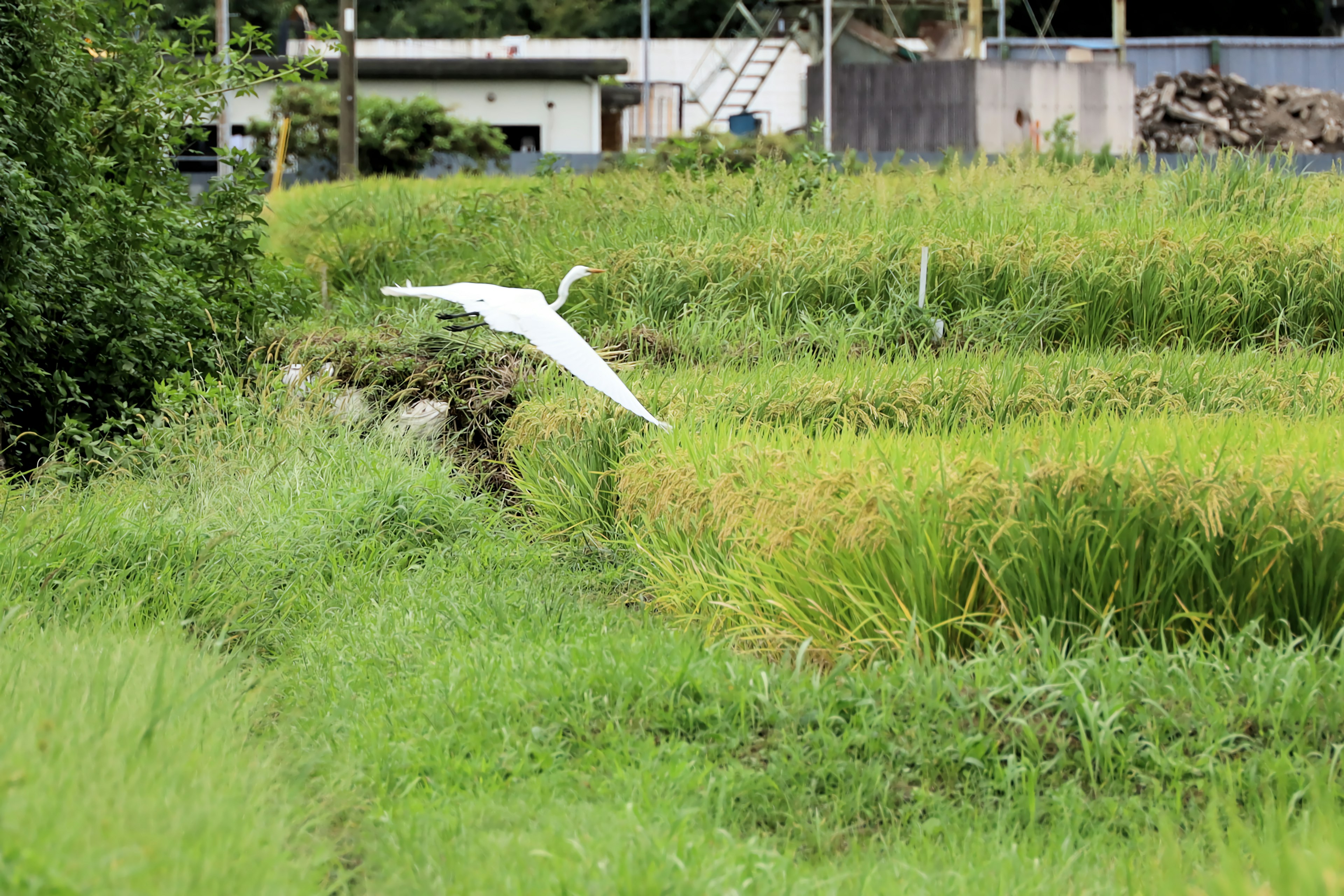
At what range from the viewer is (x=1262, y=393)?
215 inches

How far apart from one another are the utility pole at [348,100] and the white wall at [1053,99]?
11.1 metres

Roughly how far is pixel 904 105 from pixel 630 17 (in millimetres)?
22303

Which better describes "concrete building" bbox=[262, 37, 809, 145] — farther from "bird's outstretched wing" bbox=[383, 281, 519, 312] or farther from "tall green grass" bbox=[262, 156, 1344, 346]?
"bird's outstretched wing" bbox=[383, 281, 519, 312]

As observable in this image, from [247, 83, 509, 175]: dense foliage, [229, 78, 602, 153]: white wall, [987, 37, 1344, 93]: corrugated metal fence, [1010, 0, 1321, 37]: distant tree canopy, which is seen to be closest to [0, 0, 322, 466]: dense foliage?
[247, 83, 509, 175]: dense foliage

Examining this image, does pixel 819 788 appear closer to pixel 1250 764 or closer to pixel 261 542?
pixel 1250 764

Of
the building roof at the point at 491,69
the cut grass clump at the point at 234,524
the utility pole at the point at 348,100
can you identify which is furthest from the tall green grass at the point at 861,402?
the building roof at the point at 491,69

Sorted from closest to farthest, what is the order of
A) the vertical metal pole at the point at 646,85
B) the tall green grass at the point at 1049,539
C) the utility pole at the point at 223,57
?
the tall green grass at the point at 1049,539
the utility pole at the point at 223,57
the vertical metal pole at the point at 646,85

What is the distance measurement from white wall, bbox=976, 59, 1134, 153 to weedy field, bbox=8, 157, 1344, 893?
1737 centimetres

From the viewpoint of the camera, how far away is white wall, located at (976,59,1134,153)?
22.9 meters

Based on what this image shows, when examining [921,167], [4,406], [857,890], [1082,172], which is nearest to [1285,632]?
[857,890]

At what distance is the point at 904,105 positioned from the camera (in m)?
23.5

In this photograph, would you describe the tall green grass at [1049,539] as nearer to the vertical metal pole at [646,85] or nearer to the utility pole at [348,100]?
the utility pole at [348,100]

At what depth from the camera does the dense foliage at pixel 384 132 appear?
2414 centimetres

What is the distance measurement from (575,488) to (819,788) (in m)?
2.54
